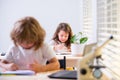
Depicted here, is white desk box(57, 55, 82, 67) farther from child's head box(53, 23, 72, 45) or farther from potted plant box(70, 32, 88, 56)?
child's head box(53, 23, 72, 45)

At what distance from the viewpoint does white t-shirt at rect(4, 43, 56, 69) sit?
245 centimetres

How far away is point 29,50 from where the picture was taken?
244 centimetres

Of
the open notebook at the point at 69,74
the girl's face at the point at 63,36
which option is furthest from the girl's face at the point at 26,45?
the girl's face at the point at 63,36

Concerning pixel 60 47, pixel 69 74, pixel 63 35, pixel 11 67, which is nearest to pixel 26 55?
pixel 11 67

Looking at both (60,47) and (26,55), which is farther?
(60,47)

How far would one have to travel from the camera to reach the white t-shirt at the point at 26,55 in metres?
2.45

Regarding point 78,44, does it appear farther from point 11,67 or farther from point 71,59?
point 11,67

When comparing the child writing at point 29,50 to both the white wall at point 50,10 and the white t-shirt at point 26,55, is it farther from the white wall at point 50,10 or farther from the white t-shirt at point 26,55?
the white wall at point 50,10

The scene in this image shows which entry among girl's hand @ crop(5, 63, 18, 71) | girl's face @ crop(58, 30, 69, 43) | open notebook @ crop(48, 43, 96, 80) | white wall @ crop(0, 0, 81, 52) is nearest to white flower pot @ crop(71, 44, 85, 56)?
girl's face @ crop(58, 30, 69, 43)

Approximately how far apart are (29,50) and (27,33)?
22cm

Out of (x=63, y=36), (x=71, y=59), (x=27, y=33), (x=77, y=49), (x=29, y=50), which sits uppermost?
(x=27, y=33)

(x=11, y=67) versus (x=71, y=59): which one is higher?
(x=11, y=67)

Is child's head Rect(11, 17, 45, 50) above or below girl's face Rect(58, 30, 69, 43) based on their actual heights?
above

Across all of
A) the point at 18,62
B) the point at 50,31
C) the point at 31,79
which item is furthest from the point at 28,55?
the point at 50,31
